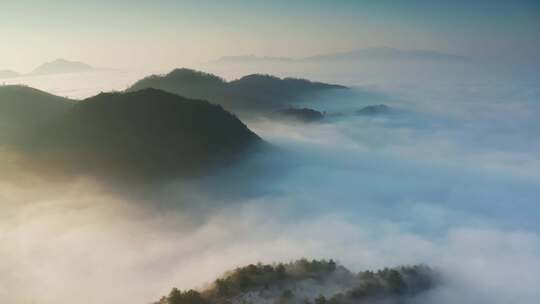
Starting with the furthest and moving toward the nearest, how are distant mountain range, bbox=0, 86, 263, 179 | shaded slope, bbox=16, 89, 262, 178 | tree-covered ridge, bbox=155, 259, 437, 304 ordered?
shaded slope, bbox=16, 89, 262, 178
distant mountain range, bbox=0, 86, 263, 179
tree-covered ridge, bbox=155, 259, 437, 304

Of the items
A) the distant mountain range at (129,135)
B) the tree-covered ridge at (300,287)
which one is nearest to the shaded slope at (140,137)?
the distant mountain range at (129,135)

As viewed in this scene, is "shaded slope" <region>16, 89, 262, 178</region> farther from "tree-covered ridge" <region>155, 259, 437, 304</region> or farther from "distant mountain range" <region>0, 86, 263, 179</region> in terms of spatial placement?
"tree-covered ridge" <region>155, 259, 437, 304</region>

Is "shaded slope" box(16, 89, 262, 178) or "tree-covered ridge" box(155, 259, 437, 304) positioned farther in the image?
"shaded slope" box(16, 89, 262, 178)

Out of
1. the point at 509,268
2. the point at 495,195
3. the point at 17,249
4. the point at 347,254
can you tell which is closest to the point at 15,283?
the point at 17,249

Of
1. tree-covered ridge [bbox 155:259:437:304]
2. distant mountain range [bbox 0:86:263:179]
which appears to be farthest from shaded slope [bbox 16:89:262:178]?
tree-covered ridge [bbox 155:259:437:304]

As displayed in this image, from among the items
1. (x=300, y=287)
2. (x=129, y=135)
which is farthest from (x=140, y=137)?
(x=300, y=287)

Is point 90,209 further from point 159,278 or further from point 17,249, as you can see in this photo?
point 159,278

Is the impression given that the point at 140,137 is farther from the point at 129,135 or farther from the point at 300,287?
the point at 300,287
